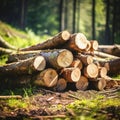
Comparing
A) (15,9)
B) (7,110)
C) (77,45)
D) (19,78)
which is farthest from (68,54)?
(15,9)

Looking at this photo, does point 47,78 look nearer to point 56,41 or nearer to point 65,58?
point 65,58

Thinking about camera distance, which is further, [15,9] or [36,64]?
[15,9]

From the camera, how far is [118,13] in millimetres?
29703

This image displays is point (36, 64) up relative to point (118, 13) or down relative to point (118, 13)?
down

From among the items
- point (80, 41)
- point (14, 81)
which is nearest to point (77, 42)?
point (80, 41)

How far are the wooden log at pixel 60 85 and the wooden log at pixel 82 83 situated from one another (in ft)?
1.52

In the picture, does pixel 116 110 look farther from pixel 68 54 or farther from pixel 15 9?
pixel 15 9

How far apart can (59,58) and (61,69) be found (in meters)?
0.50

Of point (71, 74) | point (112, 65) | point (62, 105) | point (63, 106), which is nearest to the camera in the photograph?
point (63, 106)

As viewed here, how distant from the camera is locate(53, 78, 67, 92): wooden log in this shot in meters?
8.59

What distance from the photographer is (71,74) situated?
843cm

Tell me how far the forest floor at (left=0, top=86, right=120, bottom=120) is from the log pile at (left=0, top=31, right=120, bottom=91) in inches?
17.3

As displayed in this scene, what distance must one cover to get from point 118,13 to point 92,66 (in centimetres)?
2232

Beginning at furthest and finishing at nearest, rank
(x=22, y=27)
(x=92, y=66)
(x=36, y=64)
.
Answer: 1. (x=22, y=27)
2. (x=92, y=66)
3. (x=36, y=64)
